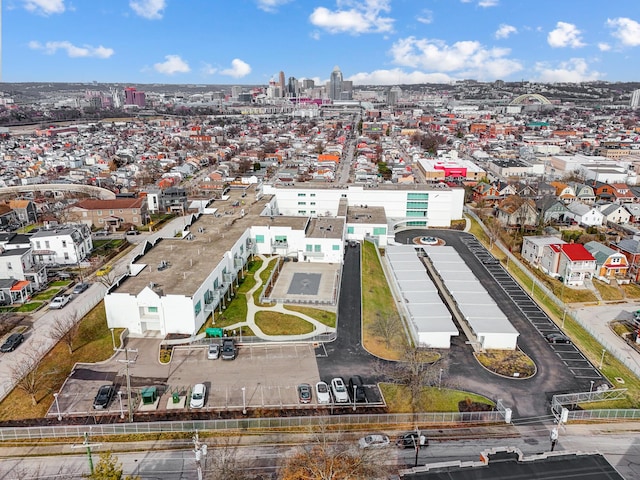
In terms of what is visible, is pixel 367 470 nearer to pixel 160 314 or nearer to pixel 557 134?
pixel 160 314

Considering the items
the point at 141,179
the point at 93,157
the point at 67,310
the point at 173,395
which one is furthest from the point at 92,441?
the point at 93,157

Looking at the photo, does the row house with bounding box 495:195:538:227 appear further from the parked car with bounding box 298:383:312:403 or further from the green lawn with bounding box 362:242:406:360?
the parked car with bounding box 298:383:312:403

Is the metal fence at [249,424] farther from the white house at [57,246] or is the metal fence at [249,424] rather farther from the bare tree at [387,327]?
the white house at [57,246]

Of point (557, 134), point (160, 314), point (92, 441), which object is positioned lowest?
point (92, 441)

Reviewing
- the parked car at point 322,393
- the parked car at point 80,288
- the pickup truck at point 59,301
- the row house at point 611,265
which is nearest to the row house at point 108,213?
the parked car at point 80,288

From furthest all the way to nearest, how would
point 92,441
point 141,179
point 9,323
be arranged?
1. point 141,179
2. point 9,323
3. point 92,441

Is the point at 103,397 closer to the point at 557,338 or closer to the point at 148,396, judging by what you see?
the point at 148,396

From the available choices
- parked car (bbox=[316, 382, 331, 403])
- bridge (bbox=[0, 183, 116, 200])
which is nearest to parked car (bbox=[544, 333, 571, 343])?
parked car (bbox=[316, 382, 331, 403])
